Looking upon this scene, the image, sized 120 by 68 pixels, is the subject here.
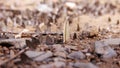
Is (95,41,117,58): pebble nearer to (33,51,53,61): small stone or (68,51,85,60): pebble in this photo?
(68,51,85,60): pebble

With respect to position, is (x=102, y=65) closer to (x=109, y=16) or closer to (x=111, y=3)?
(x=109, y=16)

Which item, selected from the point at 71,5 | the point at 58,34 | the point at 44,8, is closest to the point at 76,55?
the point at 58,34

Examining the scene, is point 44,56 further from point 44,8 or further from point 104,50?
point 44,8

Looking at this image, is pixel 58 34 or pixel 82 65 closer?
pixel 82 65

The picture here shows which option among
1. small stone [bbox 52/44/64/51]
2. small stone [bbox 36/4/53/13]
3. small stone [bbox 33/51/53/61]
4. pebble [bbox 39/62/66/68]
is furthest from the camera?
small stone [bbox 36/4/53/13]

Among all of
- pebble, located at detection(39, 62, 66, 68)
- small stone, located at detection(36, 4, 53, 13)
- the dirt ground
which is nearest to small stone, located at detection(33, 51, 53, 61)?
the dirt ground

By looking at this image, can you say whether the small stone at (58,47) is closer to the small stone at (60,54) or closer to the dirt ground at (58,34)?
the dirt ground at (58,34)

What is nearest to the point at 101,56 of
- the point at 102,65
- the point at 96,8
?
the point at 102,65

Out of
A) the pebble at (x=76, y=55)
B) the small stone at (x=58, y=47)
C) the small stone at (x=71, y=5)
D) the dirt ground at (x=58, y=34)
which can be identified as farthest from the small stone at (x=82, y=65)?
the small stone at (x=71, y=5)
